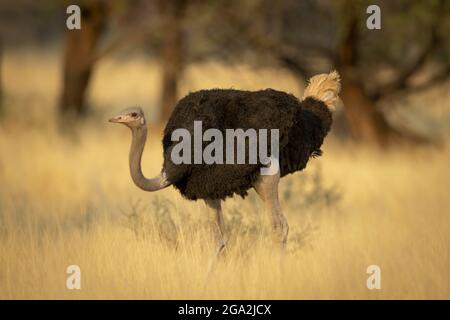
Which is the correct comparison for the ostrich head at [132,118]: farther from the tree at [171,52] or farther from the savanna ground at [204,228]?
the tree at [171,52]

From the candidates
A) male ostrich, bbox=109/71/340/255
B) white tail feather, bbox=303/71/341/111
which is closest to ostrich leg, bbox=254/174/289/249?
male ostrich, bbox=109/71/340/255

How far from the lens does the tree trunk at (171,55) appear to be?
1447 centimetres

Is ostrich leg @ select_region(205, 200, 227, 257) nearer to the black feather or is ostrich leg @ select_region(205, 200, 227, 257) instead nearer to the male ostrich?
the male ostrich

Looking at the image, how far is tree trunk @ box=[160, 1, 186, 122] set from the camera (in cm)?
1447

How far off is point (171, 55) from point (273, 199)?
8.33 metres

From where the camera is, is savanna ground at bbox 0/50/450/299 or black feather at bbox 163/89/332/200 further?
savanna ground at bbox 0/50/450/299

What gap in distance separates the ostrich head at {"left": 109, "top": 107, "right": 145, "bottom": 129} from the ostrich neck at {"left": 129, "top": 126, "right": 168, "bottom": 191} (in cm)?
4

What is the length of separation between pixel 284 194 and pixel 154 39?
6.03m

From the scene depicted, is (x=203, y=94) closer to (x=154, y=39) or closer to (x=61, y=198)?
(x=61, y=198)

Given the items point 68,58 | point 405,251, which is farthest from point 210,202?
point 68,58

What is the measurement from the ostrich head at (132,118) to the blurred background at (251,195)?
1092 mm

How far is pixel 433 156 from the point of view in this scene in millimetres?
13109

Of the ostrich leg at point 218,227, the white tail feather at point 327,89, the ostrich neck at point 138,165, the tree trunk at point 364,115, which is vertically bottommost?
the ostrich leg at point 218,227

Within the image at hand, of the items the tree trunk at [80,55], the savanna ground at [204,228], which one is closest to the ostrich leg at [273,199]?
the savanna ground at [204,228]
